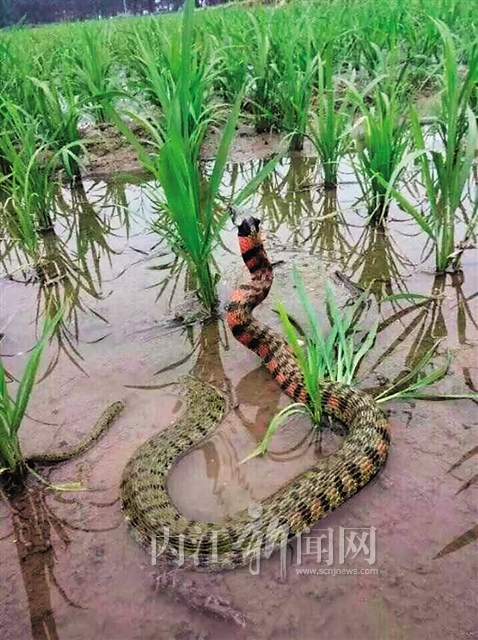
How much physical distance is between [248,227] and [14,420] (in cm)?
153

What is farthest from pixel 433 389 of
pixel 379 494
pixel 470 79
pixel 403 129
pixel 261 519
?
pixel 403 129

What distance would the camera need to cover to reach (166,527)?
7.66 feet

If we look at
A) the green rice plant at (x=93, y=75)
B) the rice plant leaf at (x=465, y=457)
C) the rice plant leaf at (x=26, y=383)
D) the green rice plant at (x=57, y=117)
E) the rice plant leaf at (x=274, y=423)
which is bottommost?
the rice plant leaf at (x=465, y=457)

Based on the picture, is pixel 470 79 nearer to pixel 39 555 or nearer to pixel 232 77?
pixel 39 555

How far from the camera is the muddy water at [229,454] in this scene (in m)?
2.03

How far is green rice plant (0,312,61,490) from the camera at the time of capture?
7.89 ft

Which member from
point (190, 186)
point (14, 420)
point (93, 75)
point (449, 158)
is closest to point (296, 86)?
point (93, 75)

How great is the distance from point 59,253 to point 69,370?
1.88m

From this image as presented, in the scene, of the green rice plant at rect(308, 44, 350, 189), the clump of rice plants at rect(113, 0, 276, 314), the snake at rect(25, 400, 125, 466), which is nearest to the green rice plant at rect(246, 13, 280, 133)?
the green rice plant at rect(308, 44, 350, 189)

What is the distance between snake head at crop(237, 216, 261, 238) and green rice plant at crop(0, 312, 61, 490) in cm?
115

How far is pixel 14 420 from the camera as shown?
2.43 meters

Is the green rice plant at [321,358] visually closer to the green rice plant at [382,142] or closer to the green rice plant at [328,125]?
the green rice plant at [382,142]

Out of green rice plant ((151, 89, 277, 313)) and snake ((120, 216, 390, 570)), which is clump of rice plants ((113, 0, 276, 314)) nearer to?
green rice plant ((151, 89, 277, 313))

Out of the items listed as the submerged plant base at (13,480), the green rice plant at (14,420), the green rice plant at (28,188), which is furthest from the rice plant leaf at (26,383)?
the green rice plant at (28,188)
